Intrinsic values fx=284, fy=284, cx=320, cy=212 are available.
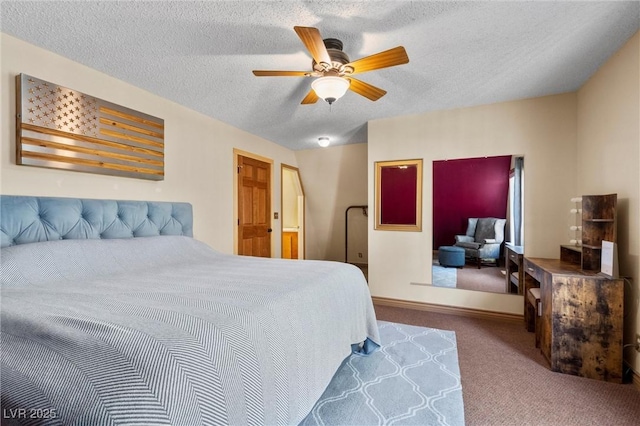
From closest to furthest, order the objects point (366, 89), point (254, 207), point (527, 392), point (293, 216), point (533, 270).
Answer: point (527, 392) → point (366, 89) → point (533, 270) → point (254, 207) → point (293, 216)

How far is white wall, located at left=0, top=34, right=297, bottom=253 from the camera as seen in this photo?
1.91 meters

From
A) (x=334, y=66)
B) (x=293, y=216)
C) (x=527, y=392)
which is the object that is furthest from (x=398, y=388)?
(x=293, y=216)

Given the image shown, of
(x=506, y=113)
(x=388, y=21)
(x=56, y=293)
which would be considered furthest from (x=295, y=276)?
Result: (x=506, y=113)

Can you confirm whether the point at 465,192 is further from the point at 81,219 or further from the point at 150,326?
the point at 81,219

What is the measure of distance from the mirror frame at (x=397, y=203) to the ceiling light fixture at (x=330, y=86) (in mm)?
1930

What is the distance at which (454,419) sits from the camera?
5.26ft

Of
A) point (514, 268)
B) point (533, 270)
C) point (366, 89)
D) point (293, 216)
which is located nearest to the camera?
point (366, 89)

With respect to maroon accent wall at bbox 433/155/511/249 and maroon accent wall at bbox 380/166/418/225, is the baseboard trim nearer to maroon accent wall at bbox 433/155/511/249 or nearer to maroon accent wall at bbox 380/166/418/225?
maroon accent wall at bbox 433/155/511/249

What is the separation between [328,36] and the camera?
1.90 m

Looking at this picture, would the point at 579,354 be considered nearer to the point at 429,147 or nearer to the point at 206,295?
the point at 429,147

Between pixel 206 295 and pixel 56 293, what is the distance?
73 centimetres

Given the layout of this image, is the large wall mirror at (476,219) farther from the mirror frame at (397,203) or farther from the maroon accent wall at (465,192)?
the mirror frame at (397,203)

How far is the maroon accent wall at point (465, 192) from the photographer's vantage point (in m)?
3.23

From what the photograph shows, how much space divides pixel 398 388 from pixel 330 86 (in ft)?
6.79
